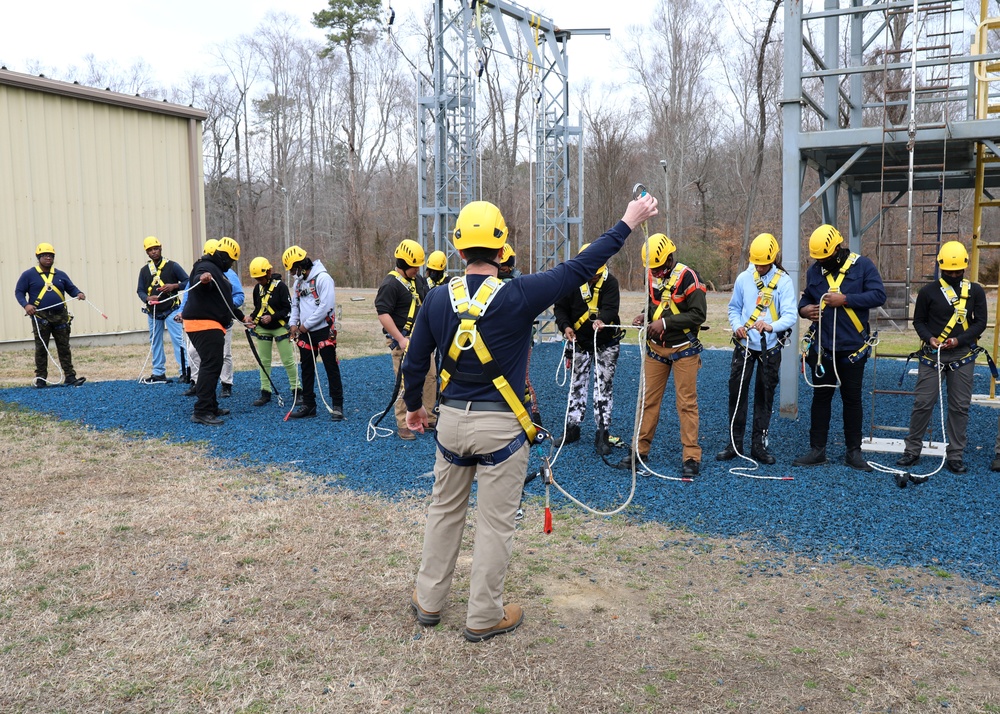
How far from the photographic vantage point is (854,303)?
679cm

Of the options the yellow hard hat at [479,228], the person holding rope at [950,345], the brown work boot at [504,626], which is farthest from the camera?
the person holding rope at [950,345]

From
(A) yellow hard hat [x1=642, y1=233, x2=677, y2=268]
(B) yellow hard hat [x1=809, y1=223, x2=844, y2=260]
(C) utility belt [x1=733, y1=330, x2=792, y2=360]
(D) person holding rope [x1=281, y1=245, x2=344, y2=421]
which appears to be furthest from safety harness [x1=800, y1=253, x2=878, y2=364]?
(D) person holding rope [x1=281, y1=245, x2=344, y2=421]

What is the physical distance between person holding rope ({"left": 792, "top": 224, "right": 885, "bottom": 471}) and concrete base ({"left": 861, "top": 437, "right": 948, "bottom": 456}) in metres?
0.64

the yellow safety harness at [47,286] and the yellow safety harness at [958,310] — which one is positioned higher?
the yellow safety harness at [47,286]

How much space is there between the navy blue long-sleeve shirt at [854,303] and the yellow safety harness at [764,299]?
403mm

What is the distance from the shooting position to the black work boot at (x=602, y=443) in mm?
7551

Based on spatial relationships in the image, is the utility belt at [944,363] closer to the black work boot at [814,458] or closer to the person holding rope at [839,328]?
the person holding rope at [839,328]

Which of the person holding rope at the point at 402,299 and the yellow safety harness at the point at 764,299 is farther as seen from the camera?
the person holding rope at the point at 402,299

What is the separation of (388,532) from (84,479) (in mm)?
3139

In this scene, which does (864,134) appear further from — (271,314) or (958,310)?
(271,314)

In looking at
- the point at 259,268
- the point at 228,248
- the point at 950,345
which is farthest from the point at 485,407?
the point at 228,248

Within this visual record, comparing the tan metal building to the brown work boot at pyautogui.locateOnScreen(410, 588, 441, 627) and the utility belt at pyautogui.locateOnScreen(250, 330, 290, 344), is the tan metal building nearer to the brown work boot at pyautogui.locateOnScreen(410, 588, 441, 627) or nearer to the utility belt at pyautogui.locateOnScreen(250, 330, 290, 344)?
the utility belt at pyautogui.locateOnScreen(250, 330, 290, 344)

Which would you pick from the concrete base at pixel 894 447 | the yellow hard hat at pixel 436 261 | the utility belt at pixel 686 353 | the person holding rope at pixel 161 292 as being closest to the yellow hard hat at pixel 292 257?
the yellow hard hat at pixel 436 261

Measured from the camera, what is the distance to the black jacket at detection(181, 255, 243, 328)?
8.80 metres
